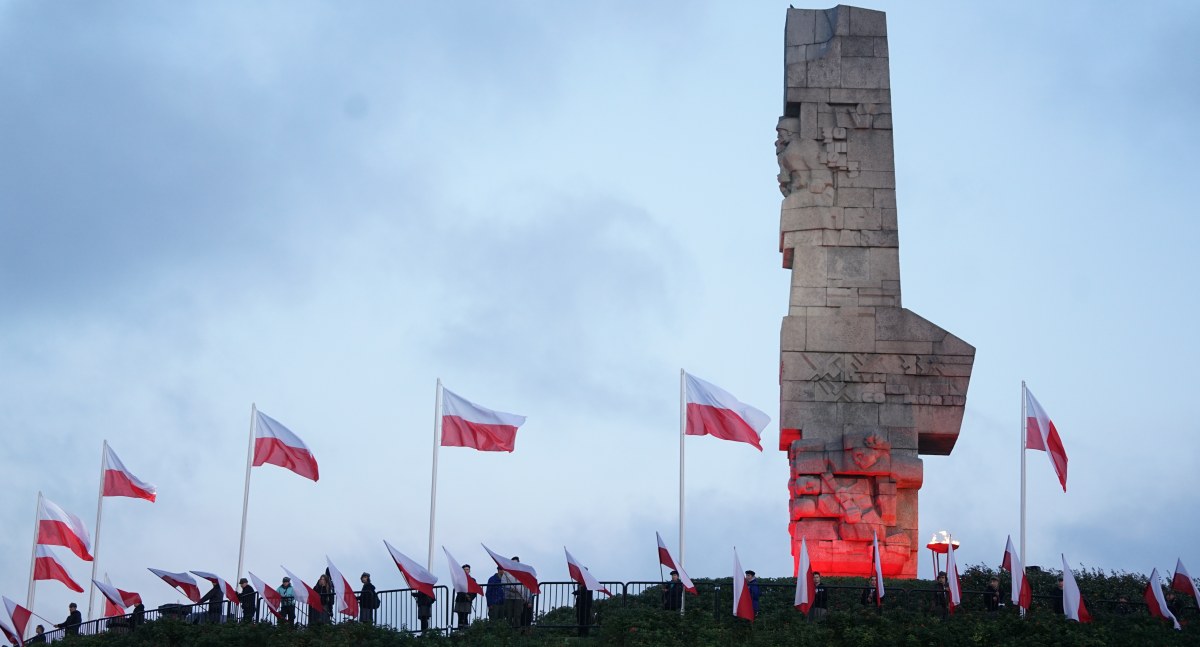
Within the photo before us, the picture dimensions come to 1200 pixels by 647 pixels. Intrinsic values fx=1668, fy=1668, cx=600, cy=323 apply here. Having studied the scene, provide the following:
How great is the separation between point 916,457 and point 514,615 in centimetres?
1015

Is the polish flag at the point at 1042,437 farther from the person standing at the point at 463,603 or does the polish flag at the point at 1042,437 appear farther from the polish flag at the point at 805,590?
the person standing at the point at 463,603

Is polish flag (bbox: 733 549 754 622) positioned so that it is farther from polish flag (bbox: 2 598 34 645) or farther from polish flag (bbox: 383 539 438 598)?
polish flag (bbox: 2 598 34 645)

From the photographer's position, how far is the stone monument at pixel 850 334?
32.9 metres

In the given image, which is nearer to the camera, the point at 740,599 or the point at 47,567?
the point at 740,599

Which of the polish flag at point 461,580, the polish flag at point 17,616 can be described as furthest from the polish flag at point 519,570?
the polish flag at point 17,616

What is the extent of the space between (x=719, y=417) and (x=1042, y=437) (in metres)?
5.89

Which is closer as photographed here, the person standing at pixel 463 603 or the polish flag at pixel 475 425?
the person standing at pixel 463 603

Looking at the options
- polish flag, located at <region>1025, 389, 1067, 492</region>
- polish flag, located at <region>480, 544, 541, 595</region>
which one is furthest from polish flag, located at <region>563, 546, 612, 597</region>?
polish flag, located at <region>1025, 389, 1067, 492</region>

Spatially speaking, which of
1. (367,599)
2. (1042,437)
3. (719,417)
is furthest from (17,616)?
(1042,437)

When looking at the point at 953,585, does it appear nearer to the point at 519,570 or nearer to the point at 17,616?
the point at 519,570

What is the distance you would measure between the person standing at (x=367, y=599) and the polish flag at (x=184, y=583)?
309 cm

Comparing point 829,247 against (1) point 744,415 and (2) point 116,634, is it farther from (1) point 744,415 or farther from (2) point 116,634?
(2) point 116,634

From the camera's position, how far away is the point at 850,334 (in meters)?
34.0

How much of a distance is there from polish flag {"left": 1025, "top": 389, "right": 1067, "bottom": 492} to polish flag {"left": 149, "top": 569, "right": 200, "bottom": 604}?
49.5 ft
